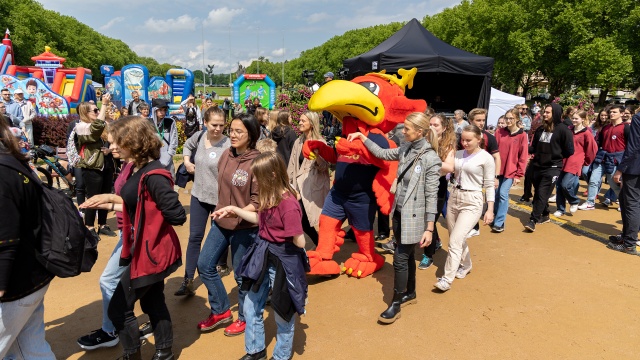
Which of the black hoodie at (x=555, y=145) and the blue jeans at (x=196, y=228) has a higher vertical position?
the black hoodie at (x=555, y=145)

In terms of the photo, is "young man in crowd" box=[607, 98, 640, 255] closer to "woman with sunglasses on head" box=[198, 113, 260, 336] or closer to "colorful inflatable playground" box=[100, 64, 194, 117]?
"woman with sunglasses on head" box=[198, 113, 260, 336]

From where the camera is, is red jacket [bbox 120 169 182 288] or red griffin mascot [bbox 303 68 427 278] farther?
red griffin mascot [bbox 303 68 427 278]

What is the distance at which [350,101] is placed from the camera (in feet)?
13.7

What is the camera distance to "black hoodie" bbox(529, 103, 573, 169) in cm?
597

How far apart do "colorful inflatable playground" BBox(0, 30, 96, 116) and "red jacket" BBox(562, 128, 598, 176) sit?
15988mm

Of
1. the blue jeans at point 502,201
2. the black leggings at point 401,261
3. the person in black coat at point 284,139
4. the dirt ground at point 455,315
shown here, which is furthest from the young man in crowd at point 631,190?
the person in black coat at point 284,139

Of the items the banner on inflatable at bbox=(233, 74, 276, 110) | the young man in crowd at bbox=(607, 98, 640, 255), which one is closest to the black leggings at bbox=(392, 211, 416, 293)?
the young man in crowd at bbox=(607, 98, 640, 255)

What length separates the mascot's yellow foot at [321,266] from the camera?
14.4 ft

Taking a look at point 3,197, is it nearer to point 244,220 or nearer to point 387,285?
point 244,220

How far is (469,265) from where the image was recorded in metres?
4.68

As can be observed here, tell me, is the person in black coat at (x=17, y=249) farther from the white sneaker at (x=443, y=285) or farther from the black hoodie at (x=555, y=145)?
the black hoodie at (x=555, y=145)

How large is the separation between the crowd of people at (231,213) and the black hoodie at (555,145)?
0.06 feet

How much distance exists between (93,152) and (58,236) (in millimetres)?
3651

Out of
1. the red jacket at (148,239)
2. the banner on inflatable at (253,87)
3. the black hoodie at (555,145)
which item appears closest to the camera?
the red jacket at (148,239)
